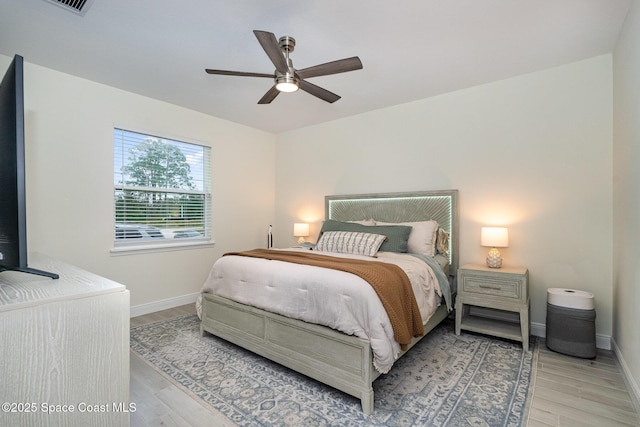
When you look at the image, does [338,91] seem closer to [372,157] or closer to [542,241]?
[372,157]

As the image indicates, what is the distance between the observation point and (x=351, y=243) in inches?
130

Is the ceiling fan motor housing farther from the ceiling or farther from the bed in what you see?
the bed

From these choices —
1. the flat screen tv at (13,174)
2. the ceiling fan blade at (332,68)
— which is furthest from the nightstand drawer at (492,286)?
the flat screen tv at (13,174)

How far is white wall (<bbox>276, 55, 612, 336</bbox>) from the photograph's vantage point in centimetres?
276

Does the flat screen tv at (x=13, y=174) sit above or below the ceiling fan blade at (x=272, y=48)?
below

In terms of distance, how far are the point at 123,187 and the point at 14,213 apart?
2.68 m

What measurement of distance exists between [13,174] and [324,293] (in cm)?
165

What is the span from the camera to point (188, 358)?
2.52m

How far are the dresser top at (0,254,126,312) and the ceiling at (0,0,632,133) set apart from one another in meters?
1.88

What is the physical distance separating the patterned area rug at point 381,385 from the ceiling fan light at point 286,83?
2.18 metres

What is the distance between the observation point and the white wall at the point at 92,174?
2.90 meters

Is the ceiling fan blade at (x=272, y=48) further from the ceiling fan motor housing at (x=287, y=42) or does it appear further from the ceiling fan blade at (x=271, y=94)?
the ceiling fan blade at (x=271, y=94)

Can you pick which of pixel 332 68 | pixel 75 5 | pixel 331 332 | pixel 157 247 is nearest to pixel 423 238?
pixel 331 332

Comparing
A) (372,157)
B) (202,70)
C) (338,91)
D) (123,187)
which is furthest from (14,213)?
(372,157)
